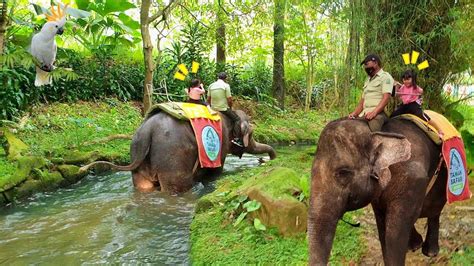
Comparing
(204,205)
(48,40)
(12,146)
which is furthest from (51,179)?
(204,205)

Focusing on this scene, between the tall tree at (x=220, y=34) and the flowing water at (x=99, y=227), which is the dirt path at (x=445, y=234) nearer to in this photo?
the flowing water at (x=99, y=227)

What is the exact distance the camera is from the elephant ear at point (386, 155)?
10.6 ft

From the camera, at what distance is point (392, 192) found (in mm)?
3326

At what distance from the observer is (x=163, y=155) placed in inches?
270

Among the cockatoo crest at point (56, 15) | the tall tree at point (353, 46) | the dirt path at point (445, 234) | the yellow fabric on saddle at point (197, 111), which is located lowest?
the dirt path at point (445, 234)

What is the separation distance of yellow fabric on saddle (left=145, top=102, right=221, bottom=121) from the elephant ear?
13.7 ft

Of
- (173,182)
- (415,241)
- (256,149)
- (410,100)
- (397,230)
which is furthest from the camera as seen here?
(256,149)

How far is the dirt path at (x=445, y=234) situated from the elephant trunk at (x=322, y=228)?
1244 millimetres

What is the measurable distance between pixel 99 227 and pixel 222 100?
3548 millimetres

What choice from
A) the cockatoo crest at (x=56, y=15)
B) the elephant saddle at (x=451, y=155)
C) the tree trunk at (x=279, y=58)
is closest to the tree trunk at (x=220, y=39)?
the tree trunk at (x=279, y=58)

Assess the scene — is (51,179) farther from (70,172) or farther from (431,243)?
(431,243)

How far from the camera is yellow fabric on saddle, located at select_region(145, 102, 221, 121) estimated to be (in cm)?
709

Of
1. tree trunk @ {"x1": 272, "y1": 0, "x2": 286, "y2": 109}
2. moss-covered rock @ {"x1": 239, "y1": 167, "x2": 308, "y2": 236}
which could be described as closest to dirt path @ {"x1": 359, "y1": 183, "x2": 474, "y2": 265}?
moss-covered rock @ {"x1": 239, "y1": 167, "x2": 308, "y2": 236}

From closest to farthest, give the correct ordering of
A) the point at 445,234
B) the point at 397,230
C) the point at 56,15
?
the point at 397,230 → the point at 445,234 → the point at 56,15
